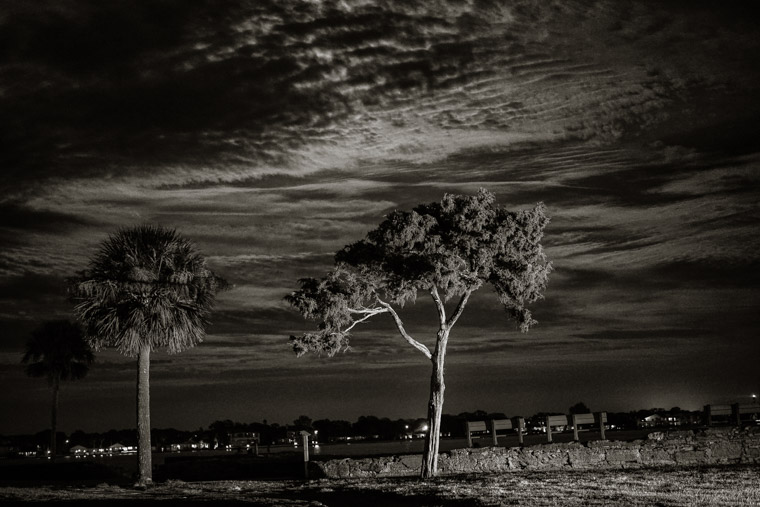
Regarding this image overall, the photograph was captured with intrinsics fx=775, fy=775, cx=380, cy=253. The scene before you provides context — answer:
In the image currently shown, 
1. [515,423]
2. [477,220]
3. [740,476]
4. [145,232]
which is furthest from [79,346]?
[740,476]

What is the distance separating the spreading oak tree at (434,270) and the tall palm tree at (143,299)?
5.51 meters

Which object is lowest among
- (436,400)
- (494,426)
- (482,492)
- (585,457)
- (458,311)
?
(585,457)

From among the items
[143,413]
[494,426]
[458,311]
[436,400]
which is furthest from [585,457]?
[143,413]

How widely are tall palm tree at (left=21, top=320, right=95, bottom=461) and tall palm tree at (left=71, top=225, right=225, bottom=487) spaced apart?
114ft

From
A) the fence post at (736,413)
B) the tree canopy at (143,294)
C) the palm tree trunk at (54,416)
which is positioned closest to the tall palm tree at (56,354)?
the palm tree trunk at (54,416)

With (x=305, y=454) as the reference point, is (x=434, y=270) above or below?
above

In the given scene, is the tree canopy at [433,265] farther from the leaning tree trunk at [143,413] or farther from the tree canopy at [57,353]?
the tree canopy at [57,353]

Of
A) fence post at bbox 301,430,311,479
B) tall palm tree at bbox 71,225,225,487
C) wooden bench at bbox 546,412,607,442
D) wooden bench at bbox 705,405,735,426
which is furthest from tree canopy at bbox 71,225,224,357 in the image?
wooden bench at bbox 705,405,735,426

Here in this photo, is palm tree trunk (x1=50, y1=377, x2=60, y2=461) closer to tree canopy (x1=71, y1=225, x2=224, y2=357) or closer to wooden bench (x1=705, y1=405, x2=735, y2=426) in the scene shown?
tree canopy (x1=71, y1=225, x2=224, y2=357)

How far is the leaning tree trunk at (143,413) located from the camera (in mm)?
26500

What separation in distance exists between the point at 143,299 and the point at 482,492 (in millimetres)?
15762

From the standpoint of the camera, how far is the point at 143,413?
89.8ft

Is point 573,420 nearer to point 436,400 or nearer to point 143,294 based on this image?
point 436,400

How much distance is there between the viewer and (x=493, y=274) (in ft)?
81.7
